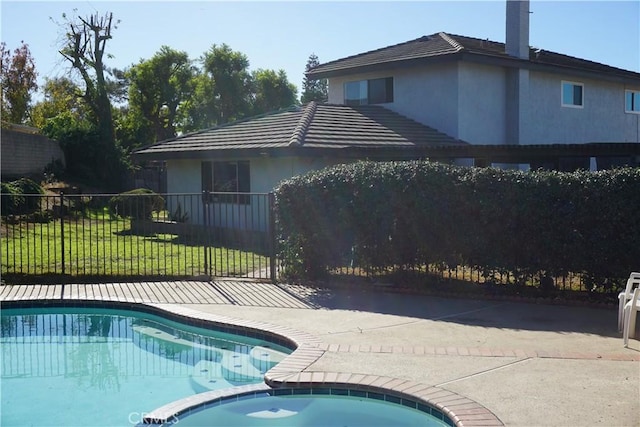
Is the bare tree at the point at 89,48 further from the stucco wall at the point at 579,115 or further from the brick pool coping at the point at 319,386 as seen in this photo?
the brick pool coping at the point at 319,386

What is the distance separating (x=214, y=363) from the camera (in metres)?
7.93

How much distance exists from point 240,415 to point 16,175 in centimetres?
2488

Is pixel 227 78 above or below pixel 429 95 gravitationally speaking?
above

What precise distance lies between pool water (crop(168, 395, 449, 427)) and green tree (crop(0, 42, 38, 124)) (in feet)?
129

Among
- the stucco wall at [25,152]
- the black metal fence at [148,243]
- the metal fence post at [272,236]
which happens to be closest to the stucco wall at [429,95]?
the black metal fence at [148,243]

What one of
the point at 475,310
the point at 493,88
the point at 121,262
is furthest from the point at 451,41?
the point at 475,310

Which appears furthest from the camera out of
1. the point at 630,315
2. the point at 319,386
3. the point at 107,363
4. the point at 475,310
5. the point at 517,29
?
the point at 517,29

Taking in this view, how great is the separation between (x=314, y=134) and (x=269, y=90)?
41.9 metres

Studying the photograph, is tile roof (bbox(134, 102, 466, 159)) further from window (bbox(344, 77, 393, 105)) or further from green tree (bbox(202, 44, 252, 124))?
green tree (bbox(202, 44, 252, 124))

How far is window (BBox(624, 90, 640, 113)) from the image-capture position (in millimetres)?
27578

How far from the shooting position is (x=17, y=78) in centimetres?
4275

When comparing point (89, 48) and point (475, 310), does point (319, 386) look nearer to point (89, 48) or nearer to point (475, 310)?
point (475, 310)

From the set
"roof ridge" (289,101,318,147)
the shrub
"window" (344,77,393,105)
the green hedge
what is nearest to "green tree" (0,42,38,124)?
the green hedge

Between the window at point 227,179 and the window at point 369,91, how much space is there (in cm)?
655
